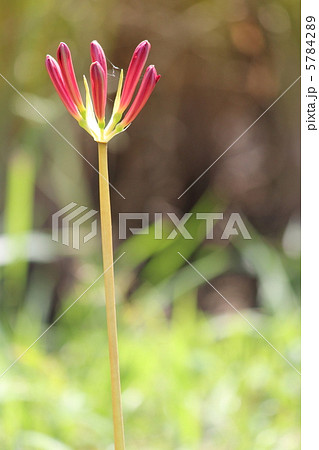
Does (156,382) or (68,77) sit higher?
(68,77)

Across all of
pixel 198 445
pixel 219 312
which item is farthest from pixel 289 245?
pixel 198 445

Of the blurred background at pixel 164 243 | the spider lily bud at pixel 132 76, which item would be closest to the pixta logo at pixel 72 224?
the blurred background at pixel 164 243

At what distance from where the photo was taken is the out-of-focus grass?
32cm

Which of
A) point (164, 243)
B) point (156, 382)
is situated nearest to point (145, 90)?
point (156, 382)

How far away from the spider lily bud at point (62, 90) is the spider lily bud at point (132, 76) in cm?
Result: 1

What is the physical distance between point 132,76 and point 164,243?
0.40m

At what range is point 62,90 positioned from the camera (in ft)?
0.44

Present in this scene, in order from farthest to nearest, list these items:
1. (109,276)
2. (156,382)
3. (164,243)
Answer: (164,243) < (156,382) < (109,276)

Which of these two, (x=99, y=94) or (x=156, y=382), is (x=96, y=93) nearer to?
(x=99, y=94)

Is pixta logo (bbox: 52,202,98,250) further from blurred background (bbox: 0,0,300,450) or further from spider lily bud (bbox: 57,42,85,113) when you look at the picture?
spider lily bud (bbox: 57,42,85,113)

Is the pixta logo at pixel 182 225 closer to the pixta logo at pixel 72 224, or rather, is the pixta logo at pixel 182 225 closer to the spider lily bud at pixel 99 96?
the pixta logo at pixel 72 224

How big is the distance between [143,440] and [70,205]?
0.98ft

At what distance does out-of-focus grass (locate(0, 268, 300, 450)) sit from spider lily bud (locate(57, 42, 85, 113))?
199 millimetres

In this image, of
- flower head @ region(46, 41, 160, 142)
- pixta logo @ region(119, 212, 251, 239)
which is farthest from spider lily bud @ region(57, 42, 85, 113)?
pixta logo @ region(119, 212, 251, 239)
